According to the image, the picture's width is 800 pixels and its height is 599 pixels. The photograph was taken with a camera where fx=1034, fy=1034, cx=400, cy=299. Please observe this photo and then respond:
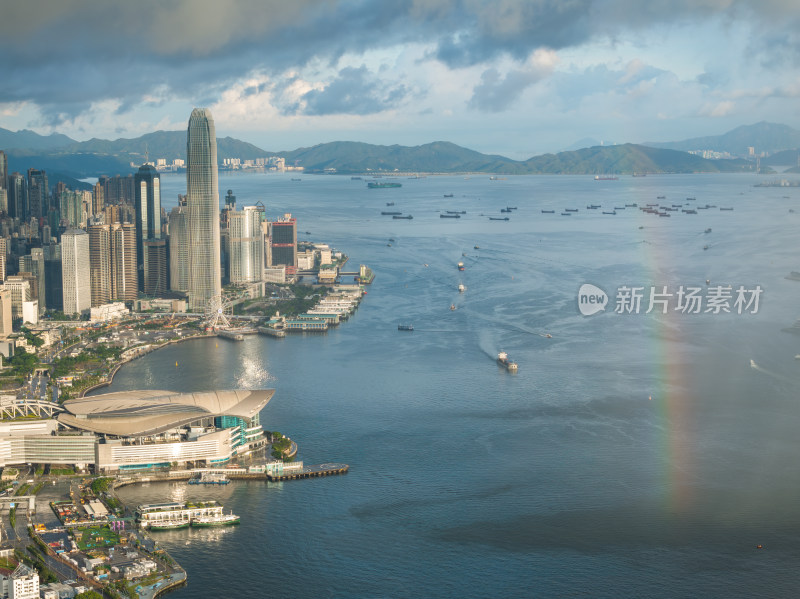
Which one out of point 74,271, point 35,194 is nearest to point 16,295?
point 74,271

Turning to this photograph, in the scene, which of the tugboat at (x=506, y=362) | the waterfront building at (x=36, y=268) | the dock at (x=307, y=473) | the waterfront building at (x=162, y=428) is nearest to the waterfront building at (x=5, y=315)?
the waterfront building at (x=36, y=268)

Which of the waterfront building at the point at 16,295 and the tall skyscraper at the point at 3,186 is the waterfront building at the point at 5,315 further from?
the tall skyscraper at the point at 3,186

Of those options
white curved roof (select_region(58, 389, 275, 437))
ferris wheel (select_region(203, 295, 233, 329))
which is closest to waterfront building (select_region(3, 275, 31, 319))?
→ ferris wheel (select_region(203, 295, 233, 329))

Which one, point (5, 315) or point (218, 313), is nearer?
point (5, 315)

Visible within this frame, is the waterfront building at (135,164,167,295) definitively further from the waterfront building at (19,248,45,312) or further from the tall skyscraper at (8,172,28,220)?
the tall skyscraper at (8,172,28,220)

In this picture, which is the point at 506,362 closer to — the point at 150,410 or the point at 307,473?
the point at 307,473

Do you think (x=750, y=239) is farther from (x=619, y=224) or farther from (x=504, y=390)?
(x=504, y=390)

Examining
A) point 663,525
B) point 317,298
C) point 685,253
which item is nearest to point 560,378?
point 663,525
